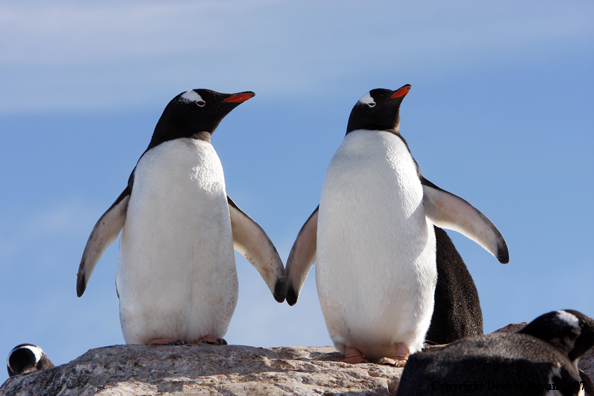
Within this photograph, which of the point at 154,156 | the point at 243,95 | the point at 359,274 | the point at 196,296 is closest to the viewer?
the point at 359,274

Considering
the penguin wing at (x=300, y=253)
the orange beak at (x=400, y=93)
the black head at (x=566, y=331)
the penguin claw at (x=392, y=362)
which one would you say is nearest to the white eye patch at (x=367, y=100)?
the orange beak at (x=400, y=93)

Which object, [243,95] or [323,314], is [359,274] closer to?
[323,314]

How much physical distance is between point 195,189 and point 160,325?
111 cm

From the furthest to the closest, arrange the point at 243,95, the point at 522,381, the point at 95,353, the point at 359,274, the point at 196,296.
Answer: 1. the point at 243,95
2. the point at 196,296
3. the point at 359,274
4. the point at 95,353
5. the point at 522,381

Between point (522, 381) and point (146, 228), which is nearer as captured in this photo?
point (522, 381)

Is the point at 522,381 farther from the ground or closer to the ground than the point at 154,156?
closer to the ground

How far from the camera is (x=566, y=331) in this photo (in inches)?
144

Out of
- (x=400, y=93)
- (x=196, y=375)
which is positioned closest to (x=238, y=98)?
(x=400, y=93)

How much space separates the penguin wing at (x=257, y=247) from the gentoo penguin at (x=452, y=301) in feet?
4.74

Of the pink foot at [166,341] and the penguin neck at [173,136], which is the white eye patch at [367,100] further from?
Answer: the pink foot at [166,341]

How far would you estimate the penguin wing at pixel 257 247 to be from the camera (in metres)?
5.76

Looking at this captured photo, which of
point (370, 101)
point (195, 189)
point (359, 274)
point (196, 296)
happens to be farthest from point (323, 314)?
point (370, 101)

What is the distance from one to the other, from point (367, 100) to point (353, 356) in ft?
7.16

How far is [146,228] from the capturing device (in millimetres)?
5133
